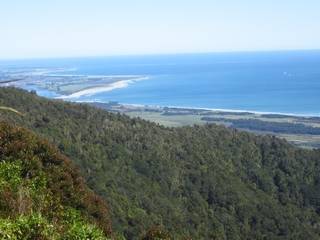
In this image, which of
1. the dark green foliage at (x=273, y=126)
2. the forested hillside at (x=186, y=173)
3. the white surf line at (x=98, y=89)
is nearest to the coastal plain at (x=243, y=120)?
the dark green foliage at (x=273, y=126)

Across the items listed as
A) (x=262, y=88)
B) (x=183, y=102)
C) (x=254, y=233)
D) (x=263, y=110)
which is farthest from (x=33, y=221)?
(x=262, y=88)

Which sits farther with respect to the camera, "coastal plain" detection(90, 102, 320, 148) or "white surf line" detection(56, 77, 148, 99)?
"white surf line" detection(56, 77, 148, 99)

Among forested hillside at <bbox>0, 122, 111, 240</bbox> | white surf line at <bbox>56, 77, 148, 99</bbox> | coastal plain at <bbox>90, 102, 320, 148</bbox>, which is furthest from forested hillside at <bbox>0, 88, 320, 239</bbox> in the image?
white surf line at <bbox>56, 77, 148, 99</bbox>

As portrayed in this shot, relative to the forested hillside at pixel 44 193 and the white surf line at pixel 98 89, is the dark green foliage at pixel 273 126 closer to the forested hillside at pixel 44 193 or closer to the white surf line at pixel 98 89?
the white surf line at pixel 98 89

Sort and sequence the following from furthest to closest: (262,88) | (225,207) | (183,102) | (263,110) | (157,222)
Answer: (262,88)
(183,102)
(263,110)
(225,207)
(157,222)

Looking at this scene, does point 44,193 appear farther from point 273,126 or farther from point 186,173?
point 273,126

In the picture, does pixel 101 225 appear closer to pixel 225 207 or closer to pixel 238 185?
pixel 225 207

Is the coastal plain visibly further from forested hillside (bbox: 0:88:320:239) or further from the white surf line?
forested hillside (bbox: 0:88:320:239)
